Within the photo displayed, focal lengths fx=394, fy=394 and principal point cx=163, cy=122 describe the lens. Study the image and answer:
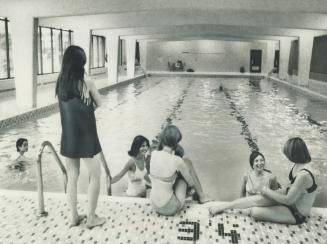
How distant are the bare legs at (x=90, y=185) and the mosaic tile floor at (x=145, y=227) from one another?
0.10 meters

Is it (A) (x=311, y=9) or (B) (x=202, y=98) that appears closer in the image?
(A) (x=311, y=9)

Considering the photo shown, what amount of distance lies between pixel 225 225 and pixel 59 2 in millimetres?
9824

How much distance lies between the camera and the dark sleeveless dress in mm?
3166

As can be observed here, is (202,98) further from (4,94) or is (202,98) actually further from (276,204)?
(276,204)

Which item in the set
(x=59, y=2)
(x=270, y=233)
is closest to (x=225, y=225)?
(x=270, y=233)

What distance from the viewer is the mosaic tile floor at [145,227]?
132 inches

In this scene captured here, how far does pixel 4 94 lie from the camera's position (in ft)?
51.4

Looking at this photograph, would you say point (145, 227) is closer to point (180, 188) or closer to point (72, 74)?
point (180, 188)

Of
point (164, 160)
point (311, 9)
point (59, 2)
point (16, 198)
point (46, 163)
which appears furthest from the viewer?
point (59, 2)

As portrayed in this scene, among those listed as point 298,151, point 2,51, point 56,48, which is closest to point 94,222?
point 298,151

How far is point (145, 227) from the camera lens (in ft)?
11.7

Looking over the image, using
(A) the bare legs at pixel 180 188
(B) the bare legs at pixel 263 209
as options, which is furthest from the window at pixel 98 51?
(B) the bare legs at pixel 263 209

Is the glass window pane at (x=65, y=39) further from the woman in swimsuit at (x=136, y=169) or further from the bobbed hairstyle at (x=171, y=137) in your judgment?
the bobbed hairstyle at (x=171, y=137)

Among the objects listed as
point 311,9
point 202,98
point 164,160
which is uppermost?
point 311,9
